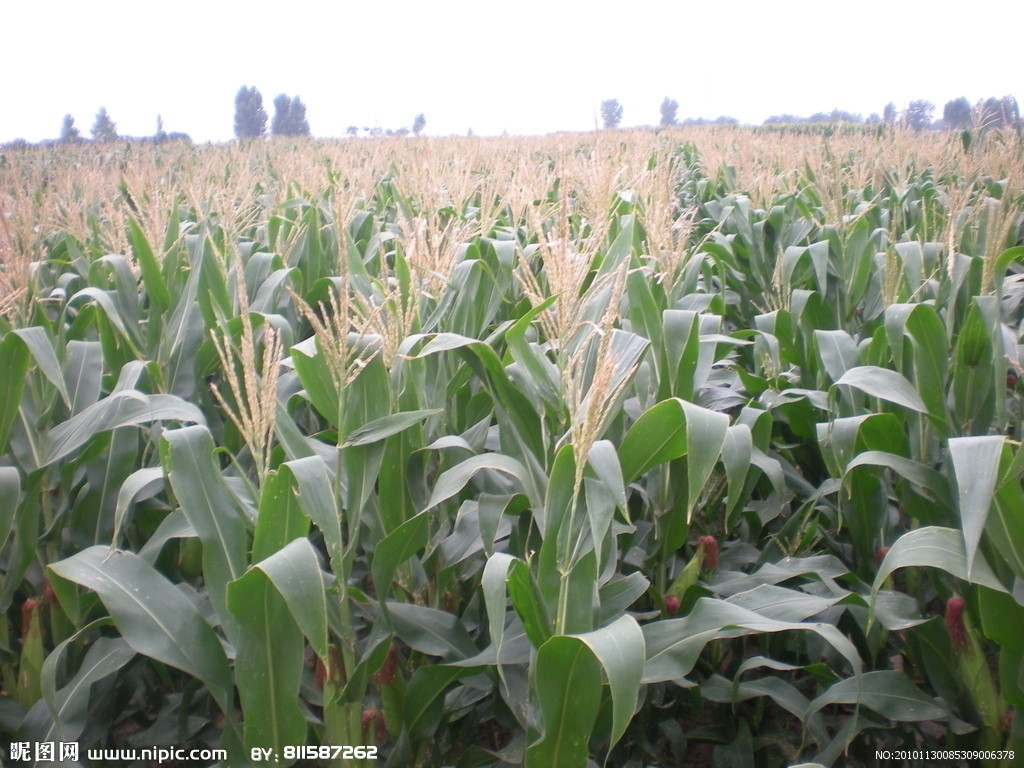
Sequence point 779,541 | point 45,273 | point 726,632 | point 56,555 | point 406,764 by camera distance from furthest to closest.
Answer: point 45,273, point 779,541, point 56,555, point 406,764, point 726,632

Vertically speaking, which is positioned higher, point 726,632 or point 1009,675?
point 726,632

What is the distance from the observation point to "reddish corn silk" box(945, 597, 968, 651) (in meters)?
1.60

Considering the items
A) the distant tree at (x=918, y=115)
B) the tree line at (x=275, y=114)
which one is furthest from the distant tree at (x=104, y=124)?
the distant tree at (x=918, y=115)

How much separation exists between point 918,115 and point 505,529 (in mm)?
11753

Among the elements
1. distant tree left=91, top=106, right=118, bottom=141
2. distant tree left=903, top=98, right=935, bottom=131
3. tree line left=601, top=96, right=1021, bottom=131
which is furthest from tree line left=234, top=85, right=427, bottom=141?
distant tree left=903, top=98, right=935, bottom=131

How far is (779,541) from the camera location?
1.95 m

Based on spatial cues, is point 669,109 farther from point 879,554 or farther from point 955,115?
point 879,554

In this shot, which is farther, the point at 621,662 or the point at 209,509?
the point at 209,509

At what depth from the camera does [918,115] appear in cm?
1084

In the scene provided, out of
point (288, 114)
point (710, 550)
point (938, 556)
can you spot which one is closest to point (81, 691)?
point (710, 550)

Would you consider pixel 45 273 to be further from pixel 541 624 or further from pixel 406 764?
pixel 541 624

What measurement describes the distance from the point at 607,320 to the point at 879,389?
0.82 m

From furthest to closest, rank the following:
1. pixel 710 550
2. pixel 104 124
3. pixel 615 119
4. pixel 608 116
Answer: pixel 104 124 < pixel 615 119 < pixel 608 116 < pixel 710 550

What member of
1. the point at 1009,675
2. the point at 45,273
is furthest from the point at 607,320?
the point at 45,273
